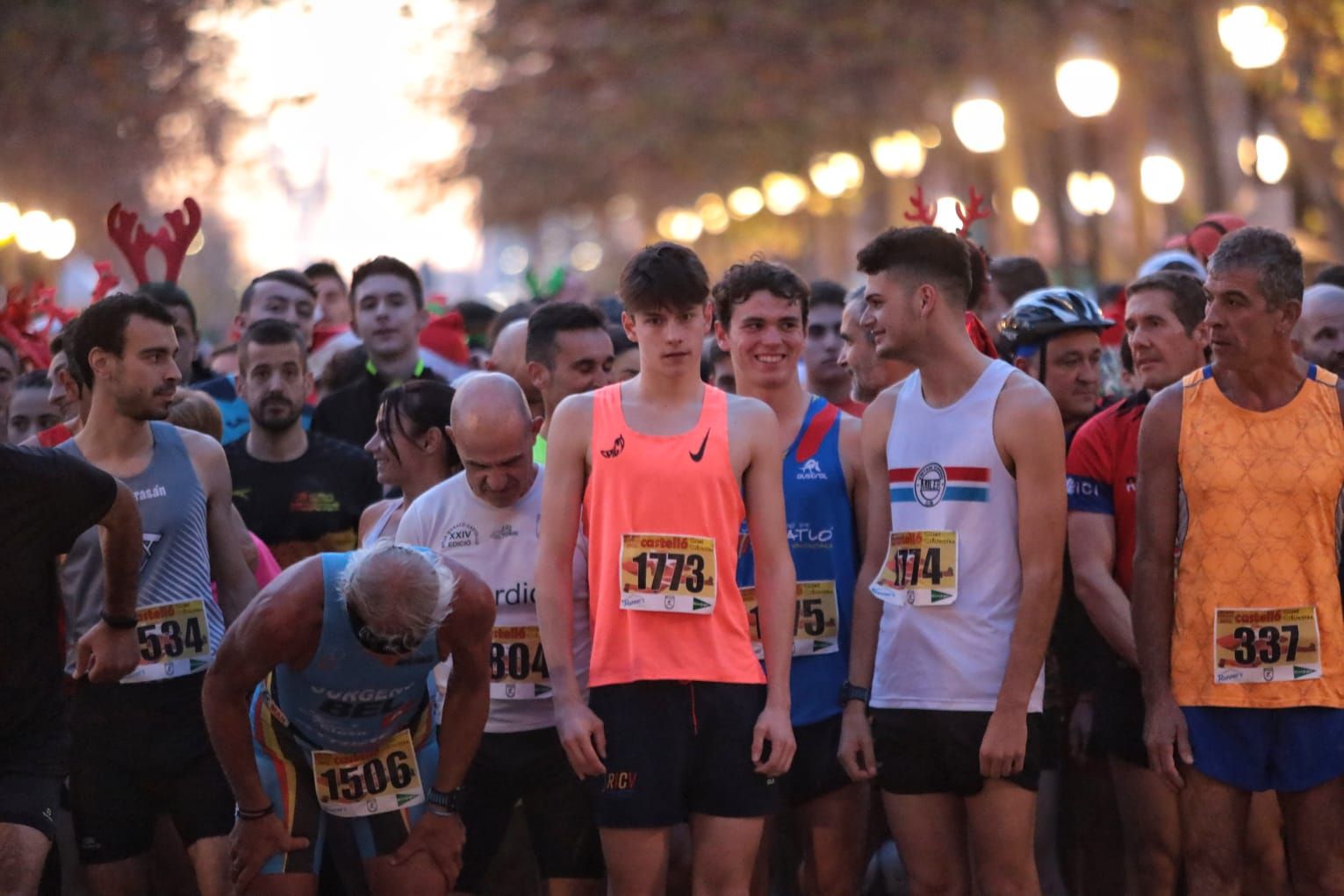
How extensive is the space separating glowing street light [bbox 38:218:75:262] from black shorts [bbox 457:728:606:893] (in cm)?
2174

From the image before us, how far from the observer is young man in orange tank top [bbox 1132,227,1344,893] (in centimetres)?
592

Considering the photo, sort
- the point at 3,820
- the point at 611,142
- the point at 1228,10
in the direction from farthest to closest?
1. the point at 611,142
2. the point at 1228,10
3. the point at 3,820

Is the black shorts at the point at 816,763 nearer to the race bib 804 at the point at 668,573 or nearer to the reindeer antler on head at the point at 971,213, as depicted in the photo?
the race bib 804 at the point at 668,573

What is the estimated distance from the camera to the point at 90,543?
6.90 meters

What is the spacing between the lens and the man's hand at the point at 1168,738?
19.7 ft

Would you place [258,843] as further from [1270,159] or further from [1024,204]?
[1024,204]

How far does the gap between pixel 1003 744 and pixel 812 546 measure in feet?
3.69

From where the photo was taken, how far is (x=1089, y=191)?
95.0ft

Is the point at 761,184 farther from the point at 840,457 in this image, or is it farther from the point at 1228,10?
the point at 840,457

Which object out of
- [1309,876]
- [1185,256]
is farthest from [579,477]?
[1185,256]

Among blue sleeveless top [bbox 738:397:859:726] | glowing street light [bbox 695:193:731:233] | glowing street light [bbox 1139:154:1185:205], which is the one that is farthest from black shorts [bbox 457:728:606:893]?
glowing street light [bbox 695:193:731:233]

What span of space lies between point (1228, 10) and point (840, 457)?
35.4ft

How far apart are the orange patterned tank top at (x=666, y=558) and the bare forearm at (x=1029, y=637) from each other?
0.76 metres

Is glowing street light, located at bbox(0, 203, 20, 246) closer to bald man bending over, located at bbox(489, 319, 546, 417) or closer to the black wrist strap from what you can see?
bald man bending over, located at bbox(489, 319, 546, 417)
